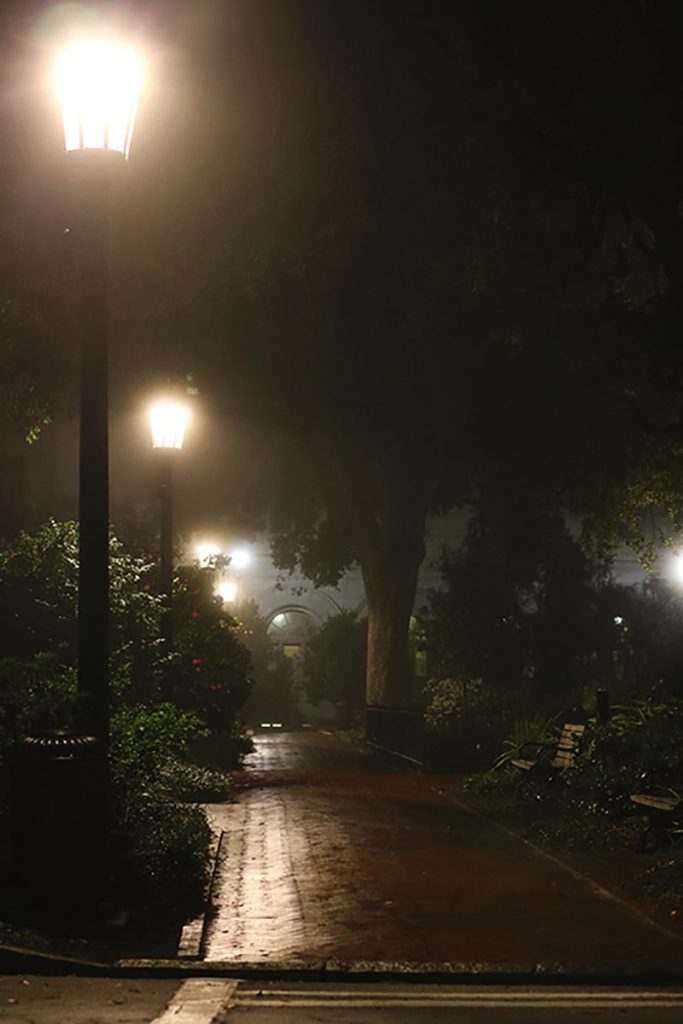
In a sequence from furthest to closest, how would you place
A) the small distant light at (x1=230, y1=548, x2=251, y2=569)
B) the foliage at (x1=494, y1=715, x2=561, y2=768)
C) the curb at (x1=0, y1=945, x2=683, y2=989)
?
1. the small distant light at (x1=230, y1=548, x2=251, y2=569)
2. the foliage at (x1=494, y1=715, x2=561, y2=768)
3. the curb at (x1=0, y1=945, x2=683, y2=989)

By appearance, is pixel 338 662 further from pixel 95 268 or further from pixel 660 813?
pixel 95 268

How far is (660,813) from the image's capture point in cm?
1319

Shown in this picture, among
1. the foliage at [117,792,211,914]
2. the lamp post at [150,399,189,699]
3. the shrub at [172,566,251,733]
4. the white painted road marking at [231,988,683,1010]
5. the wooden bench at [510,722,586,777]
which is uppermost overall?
the lamp post at [150,399,189,699]

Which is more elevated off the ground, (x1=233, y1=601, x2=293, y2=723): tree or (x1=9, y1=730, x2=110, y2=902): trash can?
(x1=233, y1=601, x2=293, y2=723): tree

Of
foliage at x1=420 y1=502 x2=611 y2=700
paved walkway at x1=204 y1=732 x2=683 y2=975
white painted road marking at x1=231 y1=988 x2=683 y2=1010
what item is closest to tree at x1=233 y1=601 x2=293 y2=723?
foliage at x1=420 y1=502 x2=611 y2=700

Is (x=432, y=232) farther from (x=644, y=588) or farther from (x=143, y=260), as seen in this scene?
(x=644, y=588)

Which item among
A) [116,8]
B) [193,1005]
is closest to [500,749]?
[116,8]

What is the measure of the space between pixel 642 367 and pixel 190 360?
12239mm

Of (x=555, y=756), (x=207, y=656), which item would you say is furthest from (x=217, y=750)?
(x=555, y=756)

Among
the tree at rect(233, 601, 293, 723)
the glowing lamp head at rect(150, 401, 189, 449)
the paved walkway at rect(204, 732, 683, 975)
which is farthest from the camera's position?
the tree at rect(233, 601, 293, 723)

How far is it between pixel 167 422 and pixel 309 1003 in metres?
13.0

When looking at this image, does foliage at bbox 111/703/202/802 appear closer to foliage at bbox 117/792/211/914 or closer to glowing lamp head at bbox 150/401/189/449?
foliage at bbox 117/792/211/914

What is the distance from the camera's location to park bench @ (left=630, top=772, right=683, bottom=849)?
12891mm

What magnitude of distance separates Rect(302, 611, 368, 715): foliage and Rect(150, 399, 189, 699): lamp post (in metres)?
32.5
